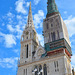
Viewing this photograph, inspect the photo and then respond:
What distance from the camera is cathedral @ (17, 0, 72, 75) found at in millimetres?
36531

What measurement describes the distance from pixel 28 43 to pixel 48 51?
8069 mm

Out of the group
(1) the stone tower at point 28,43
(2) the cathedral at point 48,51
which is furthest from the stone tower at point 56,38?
(1) the stone tower at point 28,43

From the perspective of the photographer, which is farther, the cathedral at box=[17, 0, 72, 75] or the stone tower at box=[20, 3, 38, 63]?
the stone tower at box=[20, 3, 38, 63]

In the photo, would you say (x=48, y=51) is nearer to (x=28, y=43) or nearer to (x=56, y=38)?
(x=56, y=38)

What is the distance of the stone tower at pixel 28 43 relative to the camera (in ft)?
139

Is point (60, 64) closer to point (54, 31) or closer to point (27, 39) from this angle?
point (54, 31)

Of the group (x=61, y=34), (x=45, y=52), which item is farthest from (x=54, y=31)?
(x=45, y=52)

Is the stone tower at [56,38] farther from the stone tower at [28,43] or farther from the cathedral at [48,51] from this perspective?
the stone tower at [28,43]

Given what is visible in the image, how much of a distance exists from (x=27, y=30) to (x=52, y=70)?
660 inches

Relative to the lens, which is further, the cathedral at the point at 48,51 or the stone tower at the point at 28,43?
the stone tower at the point at 28,43

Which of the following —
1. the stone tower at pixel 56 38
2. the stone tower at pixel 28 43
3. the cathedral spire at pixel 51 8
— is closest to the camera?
the stone tower at pixel 56 38

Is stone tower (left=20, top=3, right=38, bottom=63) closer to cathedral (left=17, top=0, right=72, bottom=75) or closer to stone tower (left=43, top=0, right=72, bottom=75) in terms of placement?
→ cathedral (left=17, top=0, right=72, bottom=75)

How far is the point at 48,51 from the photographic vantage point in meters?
38.9

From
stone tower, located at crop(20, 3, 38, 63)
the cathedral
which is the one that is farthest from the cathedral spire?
stone tower, located at crop(20, 3, 38, 63)
